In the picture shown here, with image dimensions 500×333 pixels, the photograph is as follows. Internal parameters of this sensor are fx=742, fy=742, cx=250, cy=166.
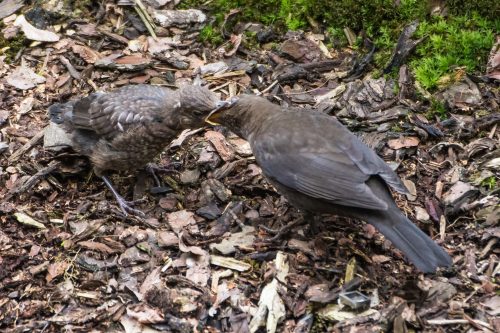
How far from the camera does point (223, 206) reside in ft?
21.0

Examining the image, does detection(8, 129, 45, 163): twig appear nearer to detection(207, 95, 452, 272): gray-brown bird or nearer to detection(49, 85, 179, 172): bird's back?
detection(49, 85, 179, 172): bird's back

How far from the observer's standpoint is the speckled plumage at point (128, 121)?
638cm

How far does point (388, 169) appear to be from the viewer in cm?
568

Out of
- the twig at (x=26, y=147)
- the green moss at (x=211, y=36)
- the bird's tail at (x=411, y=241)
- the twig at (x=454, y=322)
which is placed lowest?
the twig at (x=26, y=147)

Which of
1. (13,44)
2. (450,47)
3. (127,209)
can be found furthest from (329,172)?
(13,44)

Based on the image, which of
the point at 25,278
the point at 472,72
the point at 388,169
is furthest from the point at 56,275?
the point at 472,72

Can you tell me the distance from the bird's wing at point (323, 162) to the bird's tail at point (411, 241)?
144mm

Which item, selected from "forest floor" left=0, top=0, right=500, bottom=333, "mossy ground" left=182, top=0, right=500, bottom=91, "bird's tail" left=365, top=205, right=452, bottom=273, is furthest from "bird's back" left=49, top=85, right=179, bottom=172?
"bird's tail" left=365, top=205, right=452, bottom=273

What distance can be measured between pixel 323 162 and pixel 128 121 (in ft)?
6.18

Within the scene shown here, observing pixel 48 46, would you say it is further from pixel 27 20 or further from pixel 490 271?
pixel 490 271

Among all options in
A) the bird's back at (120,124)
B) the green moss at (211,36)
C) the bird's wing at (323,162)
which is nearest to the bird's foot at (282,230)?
the bird's wing at (323,162)

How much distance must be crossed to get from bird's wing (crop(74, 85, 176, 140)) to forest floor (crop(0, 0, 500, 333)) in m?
0.46

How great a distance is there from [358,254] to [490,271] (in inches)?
38.3

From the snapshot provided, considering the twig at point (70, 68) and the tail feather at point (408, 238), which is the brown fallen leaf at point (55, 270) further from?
the twig at point (70, 68)
